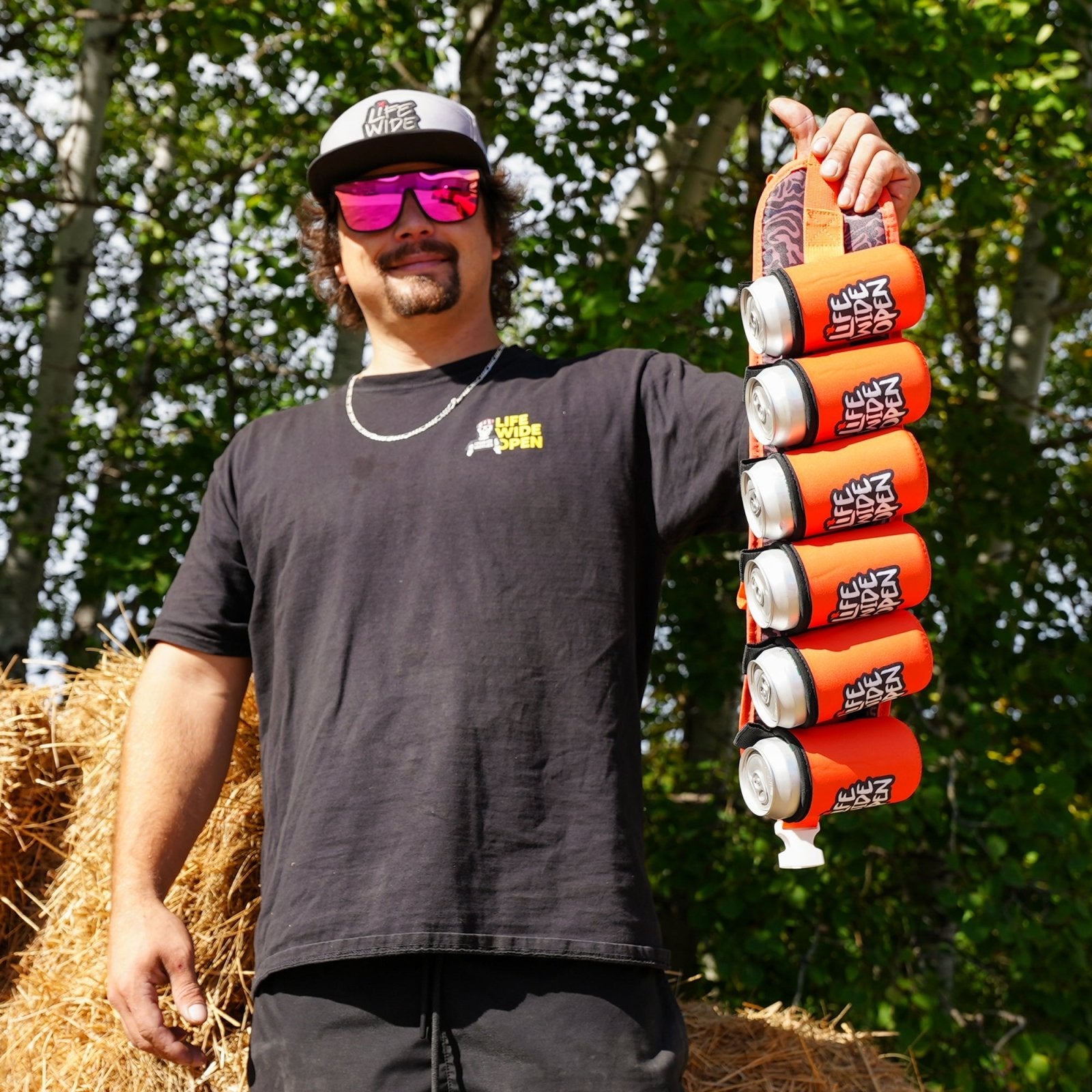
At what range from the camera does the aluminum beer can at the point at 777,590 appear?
82.4 inches

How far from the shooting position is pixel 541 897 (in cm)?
223

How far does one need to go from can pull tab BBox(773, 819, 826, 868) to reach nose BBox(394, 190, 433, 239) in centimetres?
150

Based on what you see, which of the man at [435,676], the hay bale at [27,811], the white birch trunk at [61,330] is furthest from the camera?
the white birch trunk at [61,330]

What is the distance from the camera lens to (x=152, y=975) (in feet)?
8.29

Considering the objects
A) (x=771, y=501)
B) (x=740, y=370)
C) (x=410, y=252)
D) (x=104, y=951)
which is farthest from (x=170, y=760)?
(x=740, y=370)

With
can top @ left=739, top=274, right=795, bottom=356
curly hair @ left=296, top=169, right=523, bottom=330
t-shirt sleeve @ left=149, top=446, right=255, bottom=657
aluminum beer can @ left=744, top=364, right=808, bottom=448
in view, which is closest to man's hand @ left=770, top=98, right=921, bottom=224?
can top @ left=739, top=274, right=795, bottom=356

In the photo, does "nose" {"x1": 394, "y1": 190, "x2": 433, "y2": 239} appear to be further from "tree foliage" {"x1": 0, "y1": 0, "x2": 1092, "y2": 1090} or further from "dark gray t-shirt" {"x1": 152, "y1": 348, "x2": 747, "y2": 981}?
"tree foliage" {"x1": 0, "y1": 0, "x2": 1092, "y2": 1090}

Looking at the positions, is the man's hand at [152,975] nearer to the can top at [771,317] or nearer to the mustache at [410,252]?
the mustache at [410,252]

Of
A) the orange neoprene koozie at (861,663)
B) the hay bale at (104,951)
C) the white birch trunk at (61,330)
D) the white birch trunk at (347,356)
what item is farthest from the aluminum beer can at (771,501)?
the white birch trunk at (61,330)

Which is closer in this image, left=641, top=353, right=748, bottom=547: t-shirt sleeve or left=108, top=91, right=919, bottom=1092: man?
left=108, top=91, right=919, bottom=1092: man

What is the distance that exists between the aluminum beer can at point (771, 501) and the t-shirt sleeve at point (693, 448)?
207mm

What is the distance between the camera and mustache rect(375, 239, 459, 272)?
9.34 ft

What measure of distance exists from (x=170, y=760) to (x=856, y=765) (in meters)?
1.44

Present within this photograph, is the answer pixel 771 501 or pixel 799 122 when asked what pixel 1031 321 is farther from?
pixel 771 501
